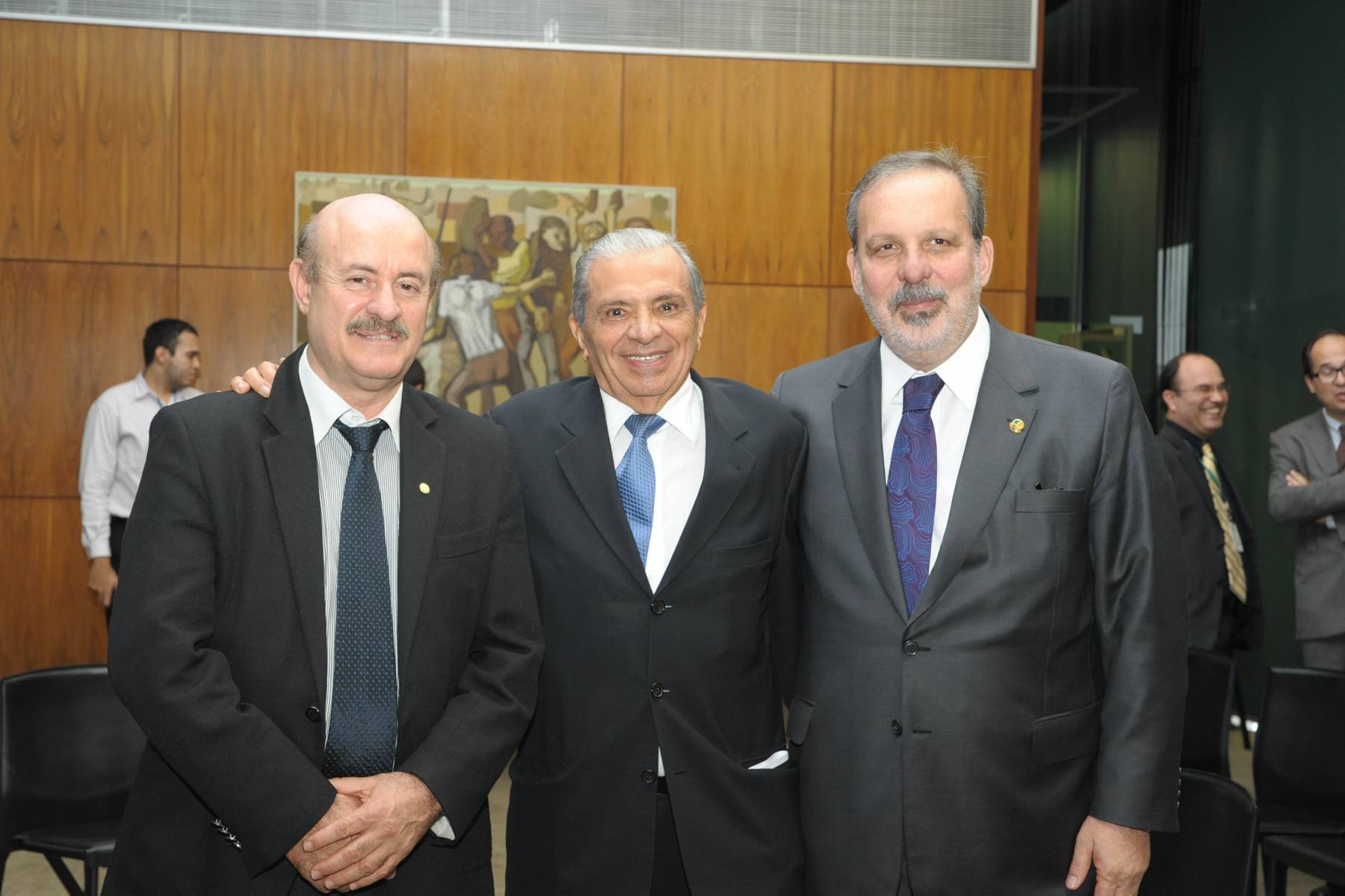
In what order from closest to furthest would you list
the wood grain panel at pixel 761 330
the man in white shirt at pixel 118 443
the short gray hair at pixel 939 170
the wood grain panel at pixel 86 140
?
the short gray hair at pixel 939 170 → the man in white shirt at pixel 118 443 → the wood grain panel at pixel 86 140 → the wood grain panel at pixel 761 330

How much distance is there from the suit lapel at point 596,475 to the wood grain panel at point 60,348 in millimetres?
5135

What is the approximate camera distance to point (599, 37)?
7.02 meters

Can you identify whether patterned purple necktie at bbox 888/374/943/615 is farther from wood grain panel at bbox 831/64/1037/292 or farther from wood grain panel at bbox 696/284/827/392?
wood grain panel at bbox 831/64/1037/292

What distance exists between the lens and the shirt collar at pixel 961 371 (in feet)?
7.75

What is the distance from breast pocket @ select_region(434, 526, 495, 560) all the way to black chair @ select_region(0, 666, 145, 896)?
1.75 meters

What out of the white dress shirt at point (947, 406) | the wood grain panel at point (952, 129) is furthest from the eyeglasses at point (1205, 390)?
the white dress shirt at point (947, 406)

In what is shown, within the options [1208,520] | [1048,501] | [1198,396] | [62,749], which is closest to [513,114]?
[1198,396]

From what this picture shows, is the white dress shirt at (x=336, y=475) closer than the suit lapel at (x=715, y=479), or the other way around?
the white dress shirt at (x=336, y=475)

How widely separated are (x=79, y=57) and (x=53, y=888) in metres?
4.51

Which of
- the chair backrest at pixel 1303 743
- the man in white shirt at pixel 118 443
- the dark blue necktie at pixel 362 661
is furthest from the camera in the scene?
the man in white shirt at pixel 118 443

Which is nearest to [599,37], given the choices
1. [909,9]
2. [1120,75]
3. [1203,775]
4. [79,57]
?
[909,9]

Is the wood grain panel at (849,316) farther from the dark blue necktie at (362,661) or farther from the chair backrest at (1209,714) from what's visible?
the dark blue necktie at (362,661)

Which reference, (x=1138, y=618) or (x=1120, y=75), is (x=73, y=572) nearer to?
(x=1138, y=618)

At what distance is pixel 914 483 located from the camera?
2.31 meters
